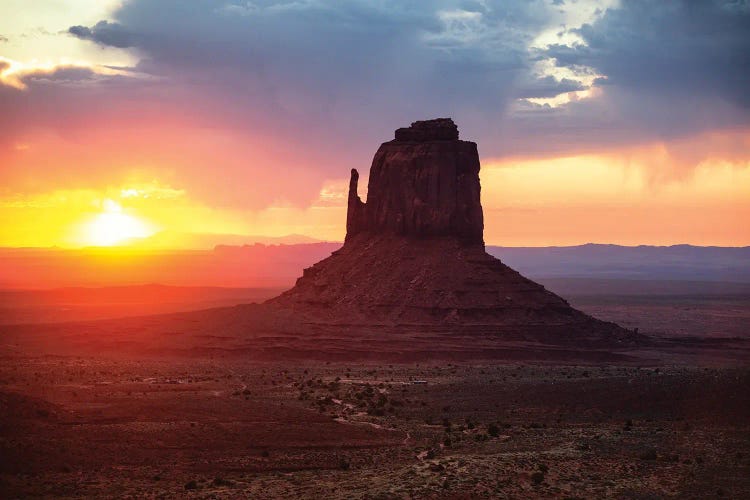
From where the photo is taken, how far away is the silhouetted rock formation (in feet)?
334

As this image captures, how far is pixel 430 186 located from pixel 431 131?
6.60 m

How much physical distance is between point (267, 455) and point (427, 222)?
65488 millimetres

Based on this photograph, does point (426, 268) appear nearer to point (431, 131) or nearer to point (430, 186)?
point (430, 186)

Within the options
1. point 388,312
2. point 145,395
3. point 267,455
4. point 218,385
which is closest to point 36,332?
point 388,312

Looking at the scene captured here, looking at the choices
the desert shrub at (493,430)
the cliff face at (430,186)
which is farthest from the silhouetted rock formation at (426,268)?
the desert shrub at (493,430)

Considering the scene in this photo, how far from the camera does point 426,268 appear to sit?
106 meters

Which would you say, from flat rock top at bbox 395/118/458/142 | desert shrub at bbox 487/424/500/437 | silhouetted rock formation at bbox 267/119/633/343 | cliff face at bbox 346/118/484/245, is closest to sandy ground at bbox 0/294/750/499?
desert shrub at bbox 487/424/500/437

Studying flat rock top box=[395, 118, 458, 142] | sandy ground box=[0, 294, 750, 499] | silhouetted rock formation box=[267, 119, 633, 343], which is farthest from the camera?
flat rock top box=[395, 118, 458, 142]

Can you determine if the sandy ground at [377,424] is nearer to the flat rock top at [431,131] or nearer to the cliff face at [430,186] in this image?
the cliff face at [430,186]

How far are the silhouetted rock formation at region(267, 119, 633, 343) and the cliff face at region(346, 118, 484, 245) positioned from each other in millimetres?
104

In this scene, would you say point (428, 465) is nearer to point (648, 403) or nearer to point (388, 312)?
point (648, 403)

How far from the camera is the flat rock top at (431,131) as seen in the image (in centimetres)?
11219

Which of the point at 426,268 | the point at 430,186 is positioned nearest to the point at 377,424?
the point at 426,268

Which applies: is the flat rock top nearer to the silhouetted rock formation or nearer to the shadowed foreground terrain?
the silhouetted rock formation
